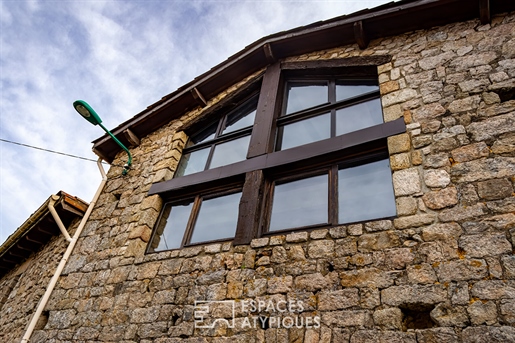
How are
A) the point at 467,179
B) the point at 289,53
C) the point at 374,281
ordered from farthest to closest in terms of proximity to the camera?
1. the point at 289,53
2. the point at 467,179
3. the point at 374,281

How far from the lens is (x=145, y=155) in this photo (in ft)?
19.5

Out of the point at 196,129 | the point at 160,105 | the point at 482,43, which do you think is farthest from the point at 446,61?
the point at 160,105

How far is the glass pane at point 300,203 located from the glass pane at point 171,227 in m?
1.37

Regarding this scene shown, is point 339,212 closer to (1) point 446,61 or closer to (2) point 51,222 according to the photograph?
(1) point 446,61

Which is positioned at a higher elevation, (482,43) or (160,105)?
(160,105)

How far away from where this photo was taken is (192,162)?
18.4 feet

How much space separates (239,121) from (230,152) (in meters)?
0.77

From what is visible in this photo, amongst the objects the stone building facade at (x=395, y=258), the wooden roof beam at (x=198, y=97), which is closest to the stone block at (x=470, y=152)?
the stone building facade at (x=395, y=258)

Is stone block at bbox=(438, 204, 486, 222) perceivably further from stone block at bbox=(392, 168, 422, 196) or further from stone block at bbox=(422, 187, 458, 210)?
stone block at bbox=(392, 168, 422, 196)

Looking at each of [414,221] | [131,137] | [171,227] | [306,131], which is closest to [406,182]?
[414,221]

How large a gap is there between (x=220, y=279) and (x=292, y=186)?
139 cm

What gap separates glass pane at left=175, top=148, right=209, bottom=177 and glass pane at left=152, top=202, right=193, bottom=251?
0.75 m

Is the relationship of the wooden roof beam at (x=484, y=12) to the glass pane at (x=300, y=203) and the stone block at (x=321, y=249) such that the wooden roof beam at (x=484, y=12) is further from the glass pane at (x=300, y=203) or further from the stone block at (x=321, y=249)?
the stone block at (x=321, y=249)

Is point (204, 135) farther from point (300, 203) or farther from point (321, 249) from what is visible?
point (321, 249)
